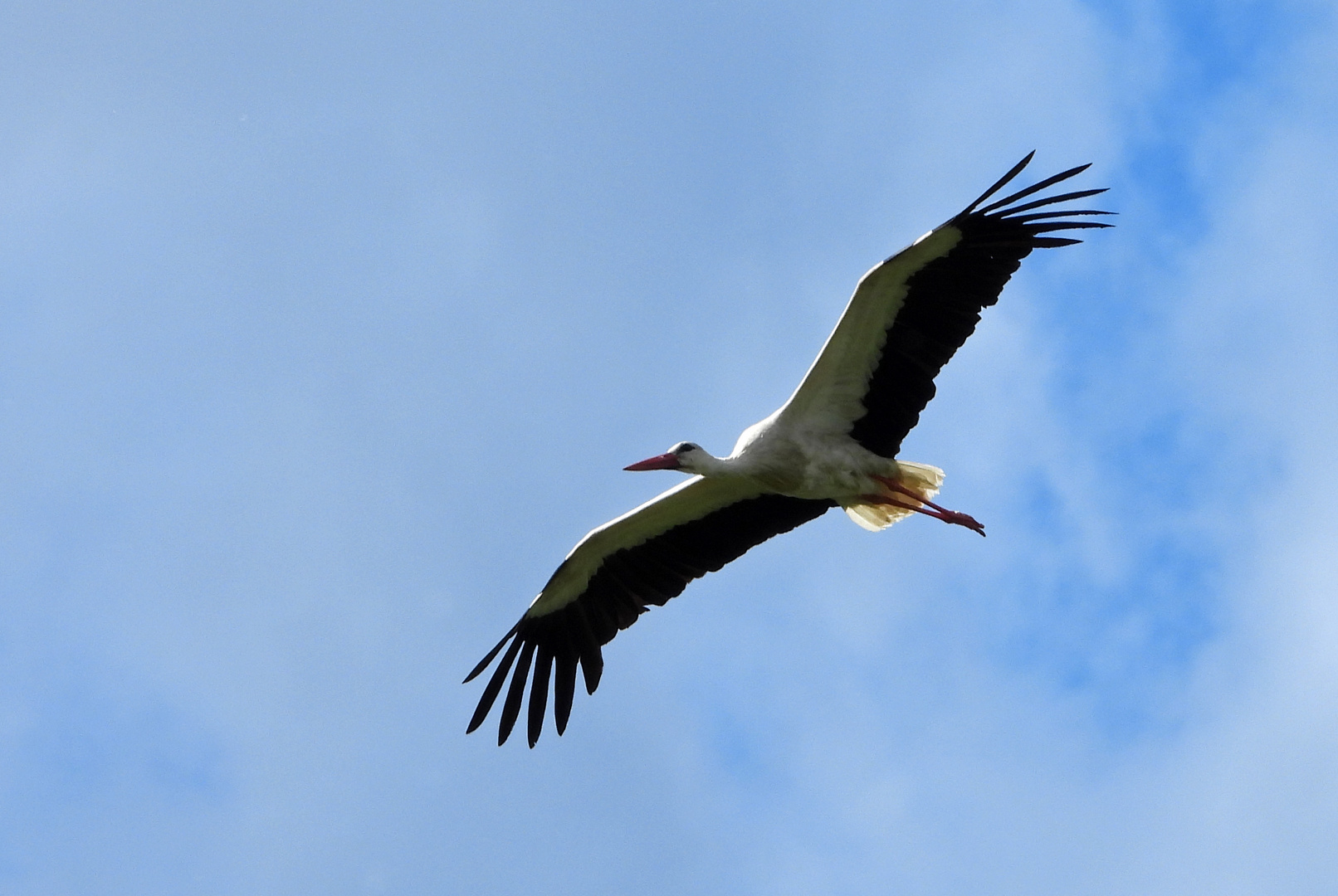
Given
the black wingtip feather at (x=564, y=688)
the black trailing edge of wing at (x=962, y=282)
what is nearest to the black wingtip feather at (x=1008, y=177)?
the black trailing edge of wing at (x=962, y=282)

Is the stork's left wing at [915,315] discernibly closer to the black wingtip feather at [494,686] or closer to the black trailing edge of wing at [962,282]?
the black trailing edge of wing at [962,282]

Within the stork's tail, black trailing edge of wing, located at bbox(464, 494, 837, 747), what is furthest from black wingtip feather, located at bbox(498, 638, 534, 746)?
the stork's tail

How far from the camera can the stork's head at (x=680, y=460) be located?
11.5 metres

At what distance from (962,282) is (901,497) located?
145 cm

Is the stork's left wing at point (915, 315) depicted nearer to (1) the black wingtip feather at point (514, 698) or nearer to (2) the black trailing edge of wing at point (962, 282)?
(2) the black trailing edge of wing at point (962, 282)

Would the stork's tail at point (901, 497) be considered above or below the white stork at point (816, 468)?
below

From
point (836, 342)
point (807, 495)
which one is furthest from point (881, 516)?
point (836, 342)

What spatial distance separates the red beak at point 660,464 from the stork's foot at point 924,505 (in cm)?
121

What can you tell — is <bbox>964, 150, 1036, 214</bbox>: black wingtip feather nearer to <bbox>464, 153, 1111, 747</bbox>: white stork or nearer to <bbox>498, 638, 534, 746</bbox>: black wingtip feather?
<bbox>464, 153, 1111, 747</bbox>: white stork

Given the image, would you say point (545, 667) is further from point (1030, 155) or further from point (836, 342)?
point (1030, 155)

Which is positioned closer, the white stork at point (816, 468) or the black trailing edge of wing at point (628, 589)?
the white stork at point (816, 468)

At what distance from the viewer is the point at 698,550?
12141 millimetres

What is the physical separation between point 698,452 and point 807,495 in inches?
28.9

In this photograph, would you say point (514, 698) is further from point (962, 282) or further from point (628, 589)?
point (962, 282)
